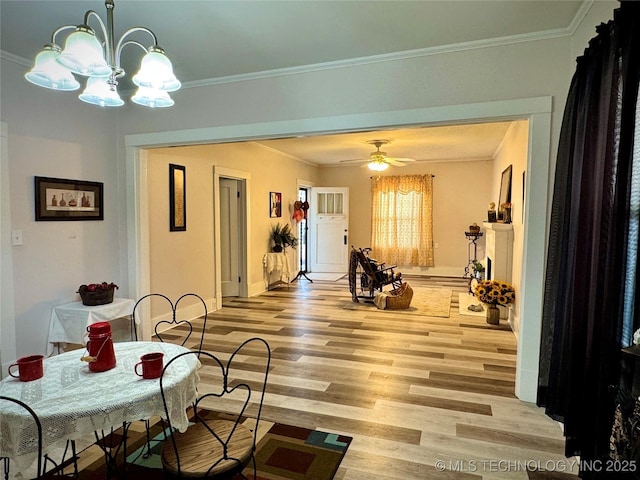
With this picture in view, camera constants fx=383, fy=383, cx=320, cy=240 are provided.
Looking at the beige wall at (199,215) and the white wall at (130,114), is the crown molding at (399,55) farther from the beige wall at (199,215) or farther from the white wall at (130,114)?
the beige wall at (199,215)

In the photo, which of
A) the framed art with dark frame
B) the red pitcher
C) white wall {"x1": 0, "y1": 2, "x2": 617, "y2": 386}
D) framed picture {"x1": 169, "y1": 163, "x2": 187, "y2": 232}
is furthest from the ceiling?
the framed art with dark frame

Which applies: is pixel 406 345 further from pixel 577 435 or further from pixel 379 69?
pixel 379 69

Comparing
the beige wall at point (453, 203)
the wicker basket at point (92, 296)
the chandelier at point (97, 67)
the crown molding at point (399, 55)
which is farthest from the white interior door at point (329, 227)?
the chandelier at point (97, 67)

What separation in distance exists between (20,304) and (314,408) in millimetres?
2540

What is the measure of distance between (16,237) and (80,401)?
7.54 feet

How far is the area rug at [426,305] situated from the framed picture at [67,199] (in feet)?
11.8

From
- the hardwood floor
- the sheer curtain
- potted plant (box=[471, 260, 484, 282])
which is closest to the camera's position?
the hardwood floor

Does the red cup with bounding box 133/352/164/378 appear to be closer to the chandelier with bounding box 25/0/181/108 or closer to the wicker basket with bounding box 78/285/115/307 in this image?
the chandelier with bounding box 25/0/181/108

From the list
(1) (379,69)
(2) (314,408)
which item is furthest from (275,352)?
(1) (379,69)

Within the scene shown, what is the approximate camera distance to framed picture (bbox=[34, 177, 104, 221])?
3264 millimetres

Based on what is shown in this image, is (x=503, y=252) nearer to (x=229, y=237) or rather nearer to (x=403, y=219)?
(x=403, y=219)

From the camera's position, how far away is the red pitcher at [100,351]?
5.72ft

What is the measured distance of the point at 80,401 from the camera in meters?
1.48

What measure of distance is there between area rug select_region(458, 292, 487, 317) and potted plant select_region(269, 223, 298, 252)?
330 cm
